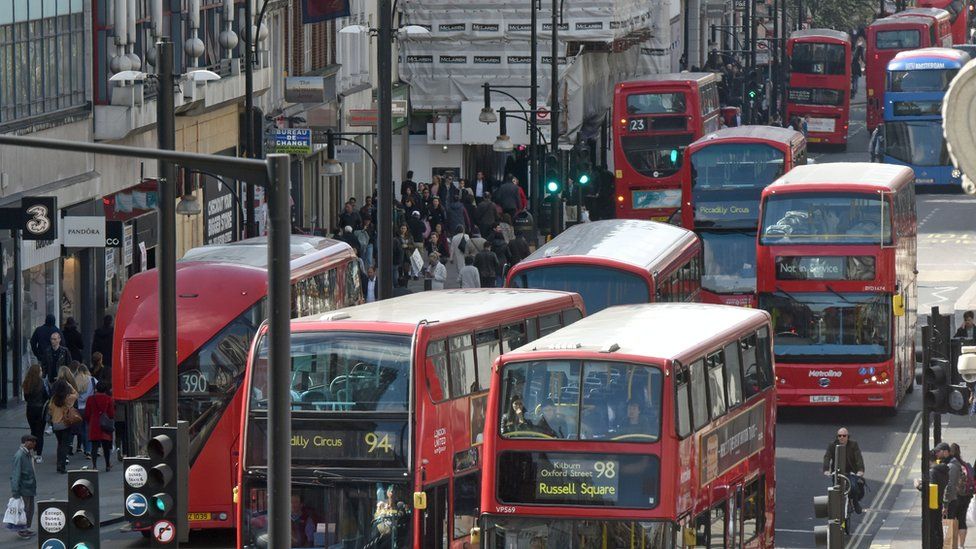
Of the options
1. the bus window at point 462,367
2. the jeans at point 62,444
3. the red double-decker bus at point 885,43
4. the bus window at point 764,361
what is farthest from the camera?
the red double-decker bus at point 885,43

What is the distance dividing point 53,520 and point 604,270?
47.2ft

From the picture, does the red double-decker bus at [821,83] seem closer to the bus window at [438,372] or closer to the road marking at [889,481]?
the road marking at [889,481]

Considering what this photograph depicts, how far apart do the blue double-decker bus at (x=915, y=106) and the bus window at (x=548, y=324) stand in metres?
37.7

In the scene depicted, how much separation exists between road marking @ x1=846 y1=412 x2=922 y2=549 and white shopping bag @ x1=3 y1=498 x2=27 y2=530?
9641 mm

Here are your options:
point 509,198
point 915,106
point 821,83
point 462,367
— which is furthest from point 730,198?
point 821,83

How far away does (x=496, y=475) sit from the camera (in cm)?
1803

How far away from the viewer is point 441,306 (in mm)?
21172

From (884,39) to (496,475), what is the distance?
58.8 m

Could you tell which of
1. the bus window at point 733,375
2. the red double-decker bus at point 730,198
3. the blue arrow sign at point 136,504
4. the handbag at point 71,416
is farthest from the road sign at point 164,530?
the red double-decker bus at point 730,198

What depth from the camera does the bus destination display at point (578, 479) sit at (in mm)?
17812

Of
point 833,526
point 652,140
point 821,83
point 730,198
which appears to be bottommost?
point 833,526

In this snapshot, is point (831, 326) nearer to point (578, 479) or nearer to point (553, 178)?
point (553, 178)

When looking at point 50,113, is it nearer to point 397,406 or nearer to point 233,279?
point 233,279

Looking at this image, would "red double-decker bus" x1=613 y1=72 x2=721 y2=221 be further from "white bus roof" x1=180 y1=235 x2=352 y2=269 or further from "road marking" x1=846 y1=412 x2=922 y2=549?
"white bus roof" x1=180 y1=235 x2=352 y2=269
